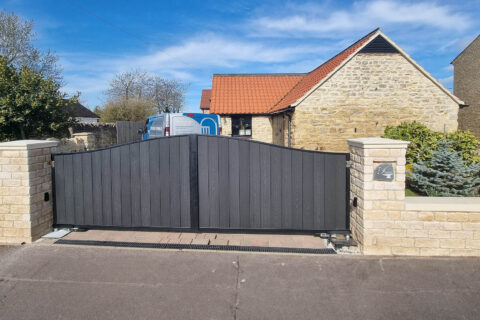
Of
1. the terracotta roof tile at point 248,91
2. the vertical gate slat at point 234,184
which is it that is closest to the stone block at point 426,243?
the vertical gate slat at point 234,184

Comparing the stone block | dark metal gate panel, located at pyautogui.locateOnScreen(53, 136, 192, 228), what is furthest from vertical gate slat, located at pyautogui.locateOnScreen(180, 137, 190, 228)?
the stone block

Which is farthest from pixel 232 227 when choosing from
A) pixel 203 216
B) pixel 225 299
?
pixel 225 299

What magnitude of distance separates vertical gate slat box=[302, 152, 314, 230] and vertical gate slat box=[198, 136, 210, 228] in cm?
172

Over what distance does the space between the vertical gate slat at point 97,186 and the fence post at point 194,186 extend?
5.67ft

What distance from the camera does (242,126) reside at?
2000 centimetres

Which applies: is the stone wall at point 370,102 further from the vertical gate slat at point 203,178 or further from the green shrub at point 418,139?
the vertical gate slat at point 203,178

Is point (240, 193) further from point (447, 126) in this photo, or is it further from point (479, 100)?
point (479, 100)

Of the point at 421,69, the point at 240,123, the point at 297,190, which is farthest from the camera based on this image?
the point at 240,123

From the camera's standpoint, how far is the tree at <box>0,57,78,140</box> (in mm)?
10281

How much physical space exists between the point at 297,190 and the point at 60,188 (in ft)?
14.6

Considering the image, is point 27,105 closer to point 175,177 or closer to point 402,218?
point 175,177

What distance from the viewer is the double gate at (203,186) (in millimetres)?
5648

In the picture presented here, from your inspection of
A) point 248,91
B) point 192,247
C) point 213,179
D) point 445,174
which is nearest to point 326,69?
point 248,91

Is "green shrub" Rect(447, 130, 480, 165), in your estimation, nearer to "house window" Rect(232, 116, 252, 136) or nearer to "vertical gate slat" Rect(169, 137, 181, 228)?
"vertical gate slat" Rect(169, 137, 181, 228)
